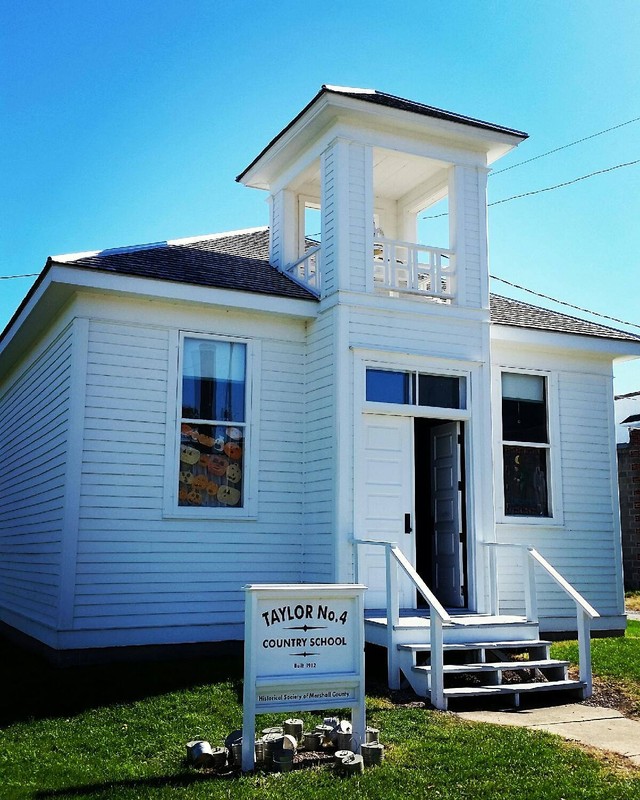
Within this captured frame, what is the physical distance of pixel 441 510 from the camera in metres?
11.7

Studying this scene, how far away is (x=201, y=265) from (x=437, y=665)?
19.8 ft

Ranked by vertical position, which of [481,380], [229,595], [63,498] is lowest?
[229,595]

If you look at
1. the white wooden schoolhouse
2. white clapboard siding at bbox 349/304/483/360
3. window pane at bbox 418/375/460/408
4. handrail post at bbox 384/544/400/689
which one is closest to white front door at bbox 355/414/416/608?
the white wooden schoolhouse

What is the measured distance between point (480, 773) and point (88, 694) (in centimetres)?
397

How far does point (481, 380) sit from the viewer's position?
1132 centimetres

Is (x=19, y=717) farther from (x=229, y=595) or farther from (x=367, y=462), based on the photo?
(x=367, y=462)

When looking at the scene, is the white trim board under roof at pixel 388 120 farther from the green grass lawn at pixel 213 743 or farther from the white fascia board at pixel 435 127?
the green grass lawn at pixel 213 743

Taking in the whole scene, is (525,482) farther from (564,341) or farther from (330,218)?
(330,218)

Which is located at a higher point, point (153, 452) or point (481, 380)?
point (481, 380)

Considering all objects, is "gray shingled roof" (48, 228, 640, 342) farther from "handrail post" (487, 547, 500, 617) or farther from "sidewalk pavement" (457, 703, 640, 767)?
"sidewalk pavement" (457, 703, 640, 767)

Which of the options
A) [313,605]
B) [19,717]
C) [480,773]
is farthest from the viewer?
[19,717]

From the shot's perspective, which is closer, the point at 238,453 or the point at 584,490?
the point at 238,453

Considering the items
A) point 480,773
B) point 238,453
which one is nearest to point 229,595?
point 238,453

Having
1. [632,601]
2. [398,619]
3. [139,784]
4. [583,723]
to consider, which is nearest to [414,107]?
[398,619]
